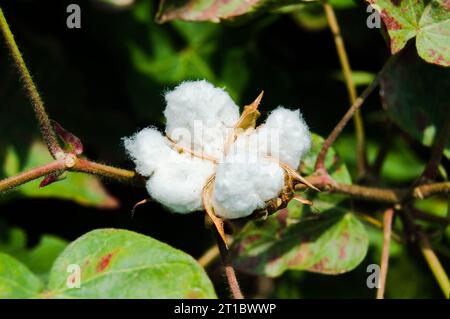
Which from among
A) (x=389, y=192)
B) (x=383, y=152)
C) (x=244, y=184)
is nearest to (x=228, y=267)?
(x=244, y=184)

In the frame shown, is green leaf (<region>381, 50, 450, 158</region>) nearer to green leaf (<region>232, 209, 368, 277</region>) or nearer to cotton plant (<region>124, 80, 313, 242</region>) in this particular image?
green leaf (<region>232, 209, 368, 277</region>)

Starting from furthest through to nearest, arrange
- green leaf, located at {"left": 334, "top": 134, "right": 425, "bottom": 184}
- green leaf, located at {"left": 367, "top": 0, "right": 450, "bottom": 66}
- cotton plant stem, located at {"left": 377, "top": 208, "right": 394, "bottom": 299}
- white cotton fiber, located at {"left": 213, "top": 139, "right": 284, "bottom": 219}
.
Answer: green leaf, located at {"left": 334, "top": 134, "right": 425, "bottom": 184}, cotton plant stem, located at {"left": 377, "top": 208, "right": 394, "bottom": 299}, green leaf, located at {"left": 367, "top": 0, "right": 450, "bottom": 66}, white cotton fiber, located at {"left": 213, "top": 139, "right": 284, "bottom": 219}

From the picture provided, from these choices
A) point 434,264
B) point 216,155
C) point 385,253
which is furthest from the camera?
point 434,264

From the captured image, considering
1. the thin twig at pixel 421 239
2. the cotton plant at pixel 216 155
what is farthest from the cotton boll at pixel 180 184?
the thin twig at pixel 421 239

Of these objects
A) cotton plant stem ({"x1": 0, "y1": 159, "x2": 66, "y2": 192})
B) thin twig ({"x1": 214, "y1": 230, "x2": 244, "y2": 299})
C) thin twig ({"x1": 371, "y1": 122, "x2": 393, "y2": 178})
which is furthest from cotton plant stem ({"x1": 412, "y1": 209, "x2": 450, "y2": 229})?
cotton plant stem ({"x1": 0, "y1": 159, "x2": 66, "y2": 192})

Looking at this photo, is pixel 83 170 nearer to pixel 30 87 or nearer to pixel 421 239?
pixel 30 87
